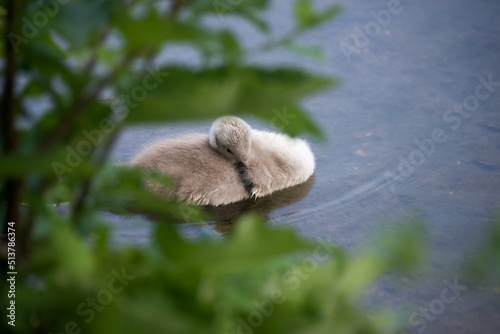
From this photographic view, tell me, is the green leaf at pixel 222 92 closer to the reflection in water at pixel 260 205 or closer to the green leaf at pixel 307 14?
the green leaf at pixel 307 14

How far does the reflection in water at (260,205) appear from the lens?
2707 millimetres

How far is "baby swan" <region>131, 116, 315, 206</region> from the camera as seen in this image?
2812mm

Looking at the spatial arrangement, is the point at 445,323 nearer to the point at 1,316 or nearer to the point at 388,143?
the point at 388,143

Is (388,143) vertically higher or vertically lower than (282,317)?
lower

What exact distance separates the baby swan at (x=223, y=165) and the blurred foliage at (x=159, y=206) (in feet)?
6.53

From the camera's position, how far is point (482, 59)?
3.62 metres

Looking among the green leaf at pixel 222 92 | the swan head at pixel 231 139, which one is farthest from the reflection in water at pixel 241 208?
the green leaf at pixel 222 92

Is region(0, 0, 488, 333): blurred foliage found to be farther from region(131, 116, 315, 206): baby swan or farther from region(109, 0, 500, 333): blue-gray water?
region(131, 116, 315, 206): baby swan

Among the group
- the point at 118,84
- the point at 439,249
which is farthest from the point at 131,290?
the point at 439,249

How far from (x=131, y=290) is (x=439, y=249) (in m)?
1.90

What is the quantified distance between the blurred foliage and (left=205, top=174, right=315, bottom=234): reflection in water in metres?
1.88

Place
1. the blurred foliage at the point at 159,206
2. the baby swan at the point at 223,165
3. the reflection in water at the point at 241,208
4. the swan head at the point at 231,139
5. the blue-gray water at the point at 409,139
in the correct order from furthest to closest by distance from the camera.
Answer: the swan head at the point at 231,139 → the baby swan at the point at 223,165 → the reflection in water at the point at 241,208 → the blue-gray water at the point at 409,139 → the blurred foliage at the point at 159,206

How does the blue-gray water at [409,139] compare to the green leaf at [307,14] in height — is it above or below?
below

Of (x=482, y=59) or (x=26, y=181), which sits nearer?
(x=26, y=181)
